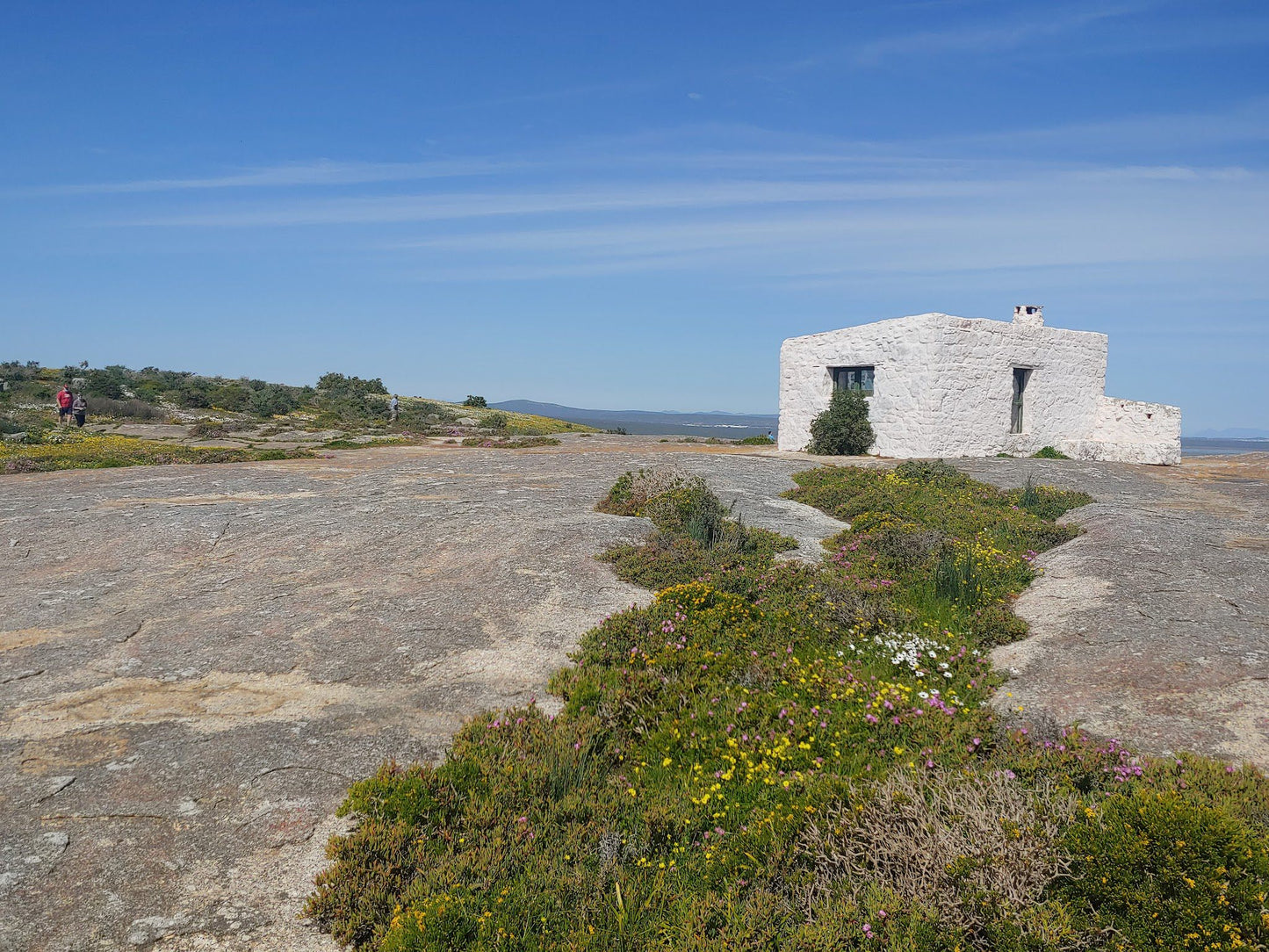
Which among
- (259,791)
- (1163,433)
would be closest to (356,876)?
(259,791)

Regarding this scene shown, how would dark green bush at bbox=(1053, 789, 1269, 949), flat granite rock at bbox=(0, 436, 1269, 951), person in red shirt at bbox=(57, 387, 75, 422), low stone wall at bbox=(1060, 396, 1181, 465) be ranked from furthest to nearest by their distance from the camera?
person in red shirt at bbox=(57, 387, 75, 422)
low stone wall at bbox=(1060, 396, 1181, 465)
flat granite rock at bbox=(0, 436, 1269, 951)
dark green bush at bbox=(1053, 789, 1269, 949)

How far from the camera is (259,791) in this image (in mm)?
4453

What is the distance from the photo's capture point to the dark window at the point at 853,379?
918 inches

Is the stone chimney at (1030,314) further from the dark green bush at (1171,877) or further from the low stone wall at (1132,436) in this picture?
the dark green bush at (1171,877)

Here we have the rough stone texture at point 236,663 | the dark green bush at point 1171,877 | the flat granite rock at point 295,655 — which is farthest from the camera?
the flat granite rock at point 295,655

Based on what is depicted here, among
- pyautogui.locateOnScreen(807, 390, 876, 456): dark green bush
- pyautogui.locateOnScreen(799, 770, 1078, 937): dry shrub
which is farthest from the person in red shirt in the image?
pyautogui.locateOnScreen(799, 770, 1078, 937): dry shrub

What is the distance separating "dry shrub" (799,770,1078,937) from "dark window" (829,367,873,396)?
66.5ft

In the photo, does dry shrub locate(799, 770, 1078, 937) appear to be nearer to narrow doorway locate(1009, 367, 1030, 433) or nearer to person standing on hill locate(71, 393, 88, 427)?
narrow doorway locate(1009, 367, 1030, 433)

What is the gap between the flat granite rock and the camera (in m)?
3.86

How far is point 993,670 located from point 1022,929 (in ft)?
10.9

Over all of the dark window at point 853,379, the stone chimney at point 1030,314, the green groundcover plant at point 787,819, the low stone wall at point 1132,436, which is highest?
the stone chimney at point 1030,314

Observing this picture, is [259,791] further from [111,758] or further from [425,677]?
[425,677]

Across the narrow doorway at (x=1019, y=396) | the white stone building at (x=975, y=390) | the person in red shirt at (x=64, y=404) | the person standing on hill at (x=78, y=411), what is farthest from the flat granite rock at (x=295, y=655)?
the person in red shirt at (x=64, y=404)

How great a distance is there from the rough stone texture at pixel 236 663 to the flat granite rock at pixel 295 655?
2 centimetres
